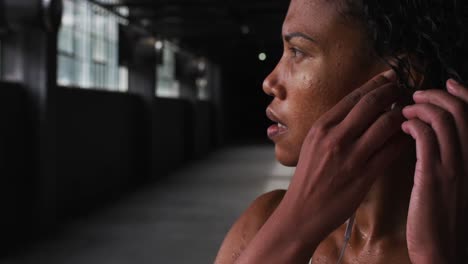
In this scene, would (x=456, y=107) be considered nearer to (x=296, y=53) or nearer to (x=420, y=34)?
(x=420, y=34)

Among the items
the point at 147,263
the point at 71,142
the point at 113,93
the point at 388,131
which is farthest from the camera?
the point at 113,93

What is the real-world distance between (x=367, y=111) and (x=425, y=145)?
0.10m

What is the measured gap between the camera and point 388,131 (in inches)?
32.6

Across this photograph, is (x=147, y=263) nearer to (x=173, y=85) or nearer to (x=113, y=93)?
(x=113, y=93)

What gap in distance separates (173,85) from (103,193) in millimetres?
7211

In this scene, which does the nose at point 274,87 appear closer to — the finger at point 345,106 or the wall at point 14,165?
the finger at point 345,106

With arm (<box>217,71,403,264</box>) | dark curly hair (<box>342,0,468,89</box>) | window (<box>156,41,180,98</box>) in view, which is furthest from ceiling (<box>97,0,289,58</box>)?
arm (<box>217,71,403,264</box>)

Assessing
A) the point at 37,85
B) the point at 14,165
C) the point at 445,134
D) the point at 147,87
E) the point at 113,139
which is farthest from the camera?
the point at 147,87

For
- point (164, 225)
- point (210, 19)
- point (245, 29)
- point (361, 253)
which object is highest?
point (210, 19)

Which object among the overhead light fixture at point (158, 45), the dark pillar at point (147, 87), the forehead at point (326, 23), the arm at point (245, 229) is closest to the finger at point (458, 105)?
the forehead at point (326, 23)

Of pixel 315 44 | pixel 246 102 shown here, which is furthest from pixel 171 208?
pixel 246 102

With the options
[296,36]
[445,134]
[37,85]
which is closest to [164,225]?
[37,85]

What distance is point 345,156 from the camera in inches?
32.8

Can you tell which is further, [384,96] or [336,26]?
[336,26]
